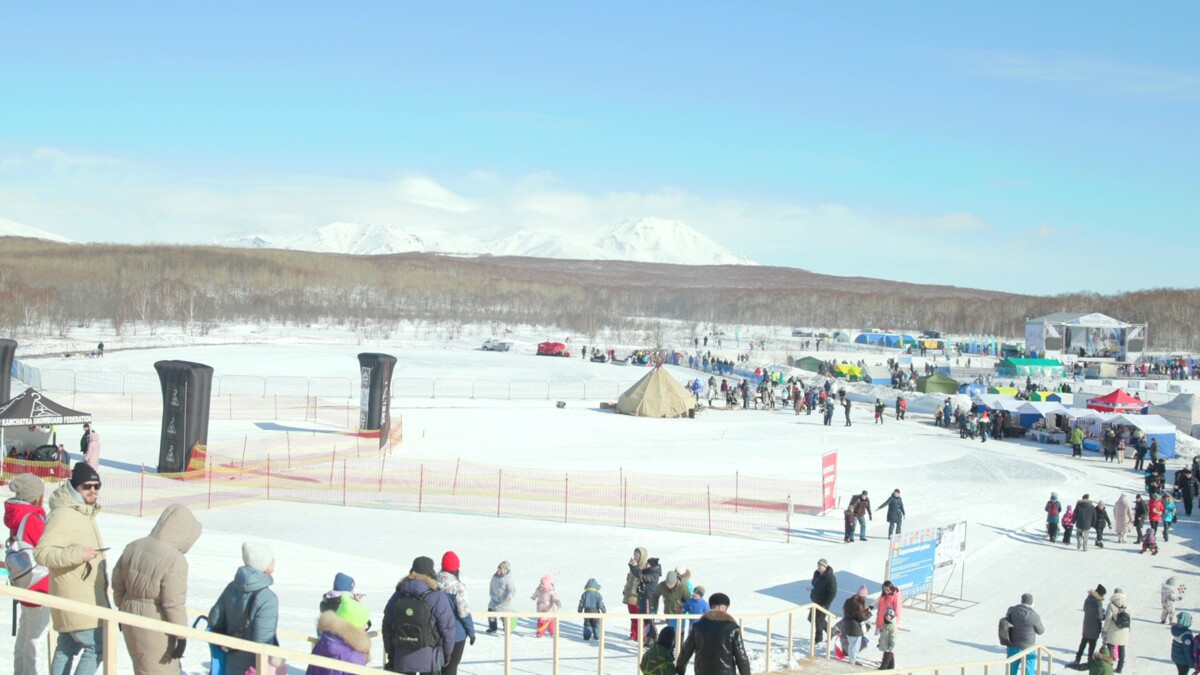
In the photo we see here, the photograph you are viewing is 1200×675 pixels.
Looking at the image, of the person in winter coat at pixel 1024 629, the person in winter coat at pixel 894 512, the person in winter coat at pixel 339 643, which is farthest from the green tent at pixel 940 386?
the person in winter coat at pixel 339 643

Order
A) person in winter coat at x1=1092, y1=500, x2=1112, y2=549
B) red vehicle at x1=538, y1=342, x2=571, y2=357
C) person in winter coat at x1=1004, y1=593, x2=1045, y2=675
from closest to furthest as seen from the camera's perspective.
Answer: person in winter coat at x1=1004, y1=593, x2=1045, y2=675 → person in winter coat at x1=1092, y1=500, x2=1112, y2=549 → red vehicle at x1=538, y1=342, x2=571, y2=357

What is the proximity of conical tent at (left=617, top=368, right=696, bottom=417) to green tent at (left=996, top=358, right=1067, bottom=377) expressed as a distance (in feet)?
110

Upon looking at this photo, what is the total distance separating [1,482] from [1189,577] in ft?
66.8

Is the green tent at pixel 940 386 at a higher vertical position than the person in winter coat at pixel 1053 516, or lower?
higher

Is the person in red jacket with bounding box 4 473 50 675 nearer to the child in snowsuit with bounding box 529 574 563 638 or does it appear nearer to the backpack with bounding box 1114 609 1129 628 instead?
the child in snowsuit with bounding box 529 574 563 638

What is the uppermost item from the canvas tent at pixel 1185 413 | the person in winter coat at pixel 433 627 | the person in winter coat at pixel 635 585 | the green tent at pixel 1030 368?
the green tent at pixel 1030 368

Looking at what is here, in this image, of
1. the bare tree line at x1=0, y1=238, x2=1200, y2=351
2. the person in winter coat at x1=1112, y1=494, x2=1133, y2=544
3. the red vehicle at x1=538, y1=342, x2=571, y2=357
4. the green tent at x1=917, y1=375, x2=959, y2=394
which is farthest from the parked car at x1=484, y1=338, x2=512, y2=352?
the person in winter coat at x1=1112, y1=494, x2=1133, y2=544

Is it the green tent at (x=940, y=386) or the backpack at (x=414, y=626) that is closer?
the backpack at (x=414, y=626)

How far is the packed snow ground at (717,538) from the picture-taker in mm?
12617

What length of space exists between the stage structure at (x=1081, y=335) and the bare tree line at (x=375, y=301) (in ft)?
120

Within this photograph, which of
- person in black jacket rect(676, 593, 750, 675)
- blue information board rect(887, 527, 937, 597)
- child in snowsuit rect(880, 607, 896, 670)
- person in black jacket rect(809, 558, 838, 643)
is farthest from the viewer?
blue information board rect(887, 527, 937, 597)

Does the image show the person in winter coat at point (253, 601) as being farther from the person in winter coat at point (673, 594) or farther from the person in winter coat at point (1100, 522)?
the person in winter coat at point (1100, 522)

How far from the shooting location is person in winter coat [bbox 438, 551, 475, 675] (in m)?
6.93

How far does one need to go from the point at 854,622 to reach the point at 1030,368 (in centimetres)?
5417
